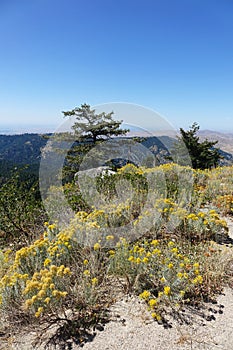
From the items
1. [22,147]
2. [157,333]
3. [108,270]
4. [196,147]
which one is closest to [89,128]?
[196,147]

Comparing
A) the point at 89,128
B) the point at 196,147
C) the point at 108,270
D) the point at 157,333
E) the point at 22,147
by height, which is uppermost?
the point at 89,128

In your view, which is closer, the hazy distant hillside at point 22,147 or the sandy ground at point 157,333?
the sandy ground at point 157,333

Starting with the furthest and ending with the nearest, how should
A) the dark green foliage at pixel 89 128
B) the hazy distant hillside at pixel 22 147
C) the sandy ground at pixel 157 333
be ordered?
the hazy distant hillside at pixel 22 147 < the dark green foliage at pixel 89 128 < the sandy ground at pixel 157 333

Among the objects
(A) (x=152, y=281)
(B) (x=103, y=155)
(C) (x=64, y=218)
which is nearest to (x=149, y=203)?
(C) (x=64, y=218)

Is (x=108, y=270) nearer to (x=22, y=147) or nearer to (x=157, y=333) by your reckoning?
(x=157, y=333)

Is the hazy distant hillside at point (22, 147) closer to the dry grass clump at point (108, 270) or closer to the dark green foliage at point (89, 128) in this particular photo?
the dark green foliage at point (89, 128)

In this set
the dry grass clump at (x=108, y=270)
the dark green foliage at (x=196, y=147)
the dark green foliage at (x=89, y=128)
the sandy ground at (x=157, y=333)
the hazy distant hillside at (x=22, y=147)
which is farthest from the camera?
the hazy distant hillside at (x=22, y=147)

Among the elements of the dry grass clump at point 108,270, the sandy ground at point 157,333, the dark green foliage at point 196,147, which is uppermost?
the dark green foliage at point 196,147

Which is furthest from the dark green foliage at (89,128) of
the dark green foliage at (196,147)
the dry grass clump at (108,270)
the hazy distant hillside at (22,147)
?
the hazy distant hillside at (22,147)

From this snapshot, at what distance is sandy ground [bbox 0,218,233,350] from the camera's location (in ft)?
6.29

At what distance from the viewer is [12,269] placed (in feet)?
8.55

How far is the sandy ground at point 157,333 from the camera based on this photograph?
75.5 inches

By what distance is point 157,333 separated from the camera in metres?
2.03

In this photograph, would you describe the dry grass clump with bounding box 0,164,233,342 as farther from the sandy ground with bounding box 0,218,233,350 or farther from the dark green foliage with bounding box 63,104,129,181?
the dark green foliage with bounding box 63,104,129,181
